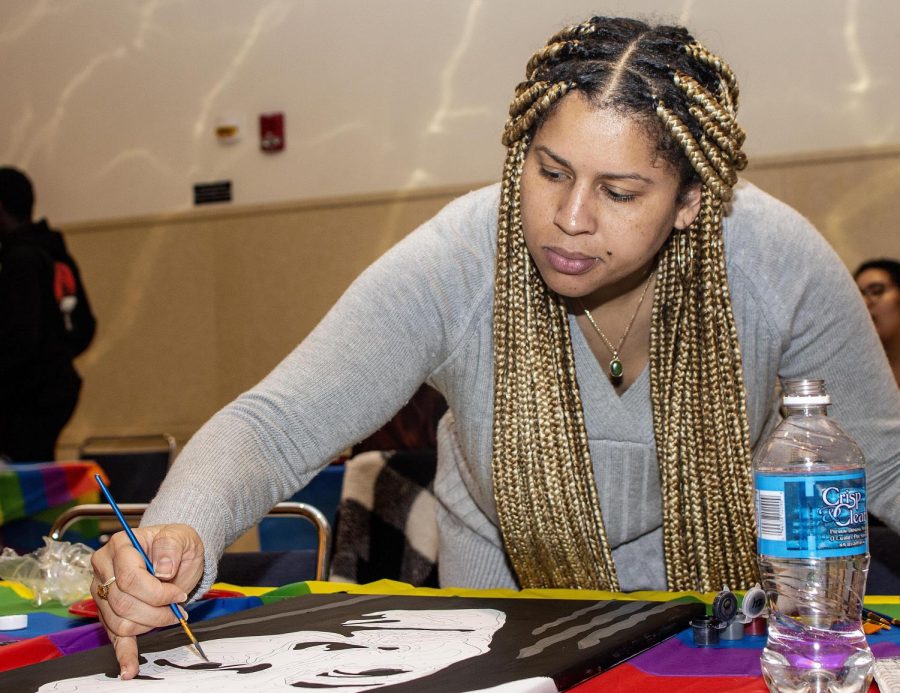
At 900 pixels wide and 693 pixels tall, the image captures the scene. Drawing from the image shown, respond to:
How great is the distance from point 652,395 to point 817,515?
0.59 m

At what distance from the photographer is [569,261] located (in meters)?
1.29

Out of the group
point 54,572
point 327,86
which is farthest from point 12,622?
point 327,86

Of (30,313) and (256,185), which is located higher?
(256,185)

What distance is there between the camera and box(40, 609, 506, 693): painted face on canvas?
2.83ft

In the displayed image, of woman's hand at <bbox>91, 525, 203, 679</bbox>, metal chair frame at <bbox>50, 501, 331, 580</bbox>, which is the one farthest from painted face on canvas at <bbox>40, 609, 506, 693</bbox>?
metal chair frame at <bbox>50, 501, 331, 580</bbox>

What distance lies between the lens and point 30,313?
13.6 feet

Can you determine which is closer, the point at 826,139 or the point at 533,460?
the point at 533,460

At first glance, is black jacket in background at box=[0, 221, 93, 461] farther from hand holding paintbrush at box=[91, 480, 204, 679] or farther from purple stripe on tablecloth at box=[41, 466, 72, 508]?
hand holding paintbrush at box=[91, 480, 204, 679]

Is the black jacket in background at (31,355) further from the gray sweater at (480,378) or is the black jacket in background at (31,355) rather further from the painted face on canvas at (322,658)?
the painted face on canvas at (322,658)

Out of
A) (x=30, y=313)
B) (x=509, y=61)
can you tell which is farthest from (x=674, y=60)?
(x=509, y=61)

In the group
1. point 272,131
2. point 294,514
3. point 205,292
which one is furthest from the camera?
point 205,292

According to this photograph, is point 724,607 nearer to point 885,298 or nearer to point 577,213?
point 577,213

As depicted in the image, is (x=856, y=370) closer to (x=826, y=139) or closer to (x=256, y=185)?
(x=826, y=139)

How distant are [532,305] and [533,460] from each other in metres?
Answer: 0.21
